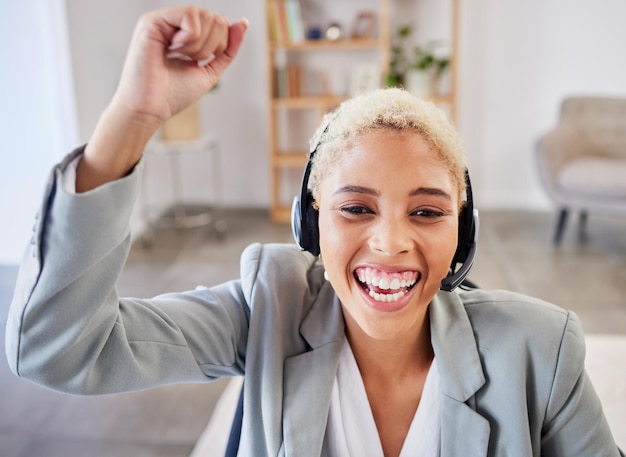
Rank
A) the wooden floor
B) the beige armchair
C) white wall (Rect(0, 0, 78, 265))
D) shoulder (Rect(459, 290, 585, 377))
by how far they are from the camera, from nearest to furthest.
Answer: shoulder (Rect(459, 290, 585, 377)) < the wooden floor < white wall (Rect(0, 0, 78, 265)) < the beige armchair

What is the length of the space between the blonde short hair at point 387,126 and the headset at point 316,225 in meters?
0.02

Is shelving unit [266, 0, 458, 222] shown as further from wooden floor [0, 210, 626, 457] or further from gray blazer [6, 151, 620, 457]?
gray blazer [6, 151, 620, 457]

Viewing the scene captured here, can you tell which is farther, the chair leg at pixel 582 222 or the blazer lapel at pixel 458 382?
the chair leg at pixel 582 222

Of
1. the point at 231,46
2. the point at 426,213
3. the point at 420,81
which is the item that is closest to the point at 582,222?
the point at 420,81

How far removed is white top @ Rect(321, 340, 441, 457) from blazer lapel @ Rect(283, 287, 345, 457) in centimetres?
4

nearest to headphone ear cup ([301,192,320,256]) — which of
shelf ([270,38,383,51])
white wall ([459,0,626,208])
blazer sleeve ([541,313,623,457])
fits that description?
blazer sleeve ([541,313,623,457])

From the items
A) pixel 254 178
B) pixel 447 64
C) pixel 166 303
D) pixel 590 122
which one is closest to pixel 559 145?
pixel 590 122

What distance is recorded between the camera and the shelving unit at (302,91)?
4330 millimetres

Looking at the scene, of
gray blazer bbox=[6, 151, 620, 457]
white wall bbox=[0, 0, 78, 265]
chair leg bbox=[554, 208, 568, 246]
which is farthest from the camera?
chair leg bbox=[554, 208, 568, 246]

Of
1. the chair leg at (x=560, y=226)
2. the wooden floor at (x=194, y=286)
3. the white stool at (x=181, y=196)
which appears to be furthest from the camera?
the white stool at (x=181, y=196)

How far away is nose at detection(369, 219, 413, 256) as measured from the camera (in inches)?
35.3

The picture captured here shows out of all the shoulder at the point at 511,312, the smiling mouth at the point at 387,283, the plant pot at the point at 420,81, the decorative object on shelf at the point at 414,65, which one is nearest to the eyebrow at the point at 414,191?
the smiling mouth at the point at 387,283

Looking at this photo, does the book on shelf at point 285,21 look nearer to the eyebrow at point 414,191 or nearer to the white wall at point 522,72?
the white wall at point 522,72

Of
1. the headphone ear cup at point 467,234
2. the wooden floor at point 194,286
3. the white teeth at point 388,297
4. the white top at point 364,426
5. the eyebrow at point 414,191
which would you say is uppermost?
the eyebrow at point 414,191
